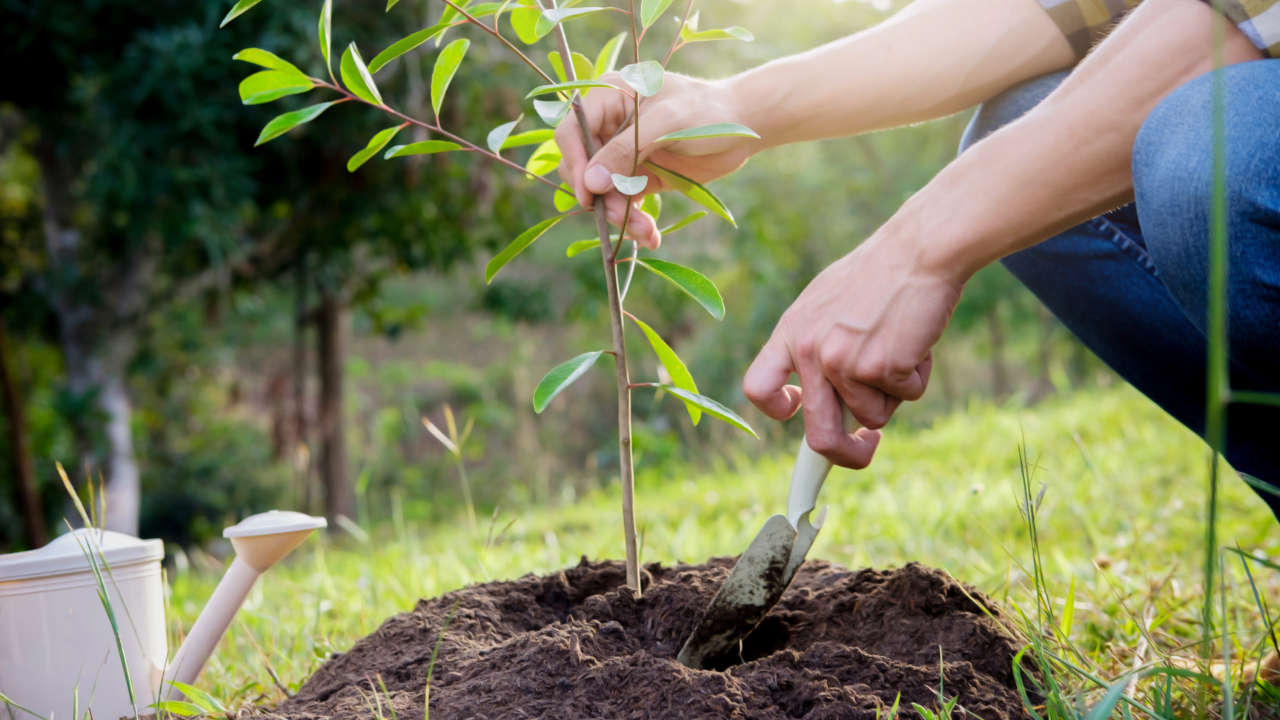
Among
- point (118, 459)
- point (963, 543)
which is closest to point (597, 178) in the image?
point (963, 543)

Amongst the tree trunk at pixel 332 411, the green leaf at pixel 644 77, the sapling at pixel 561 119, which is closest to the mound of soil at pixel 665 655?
the sapling at pixel 561 119

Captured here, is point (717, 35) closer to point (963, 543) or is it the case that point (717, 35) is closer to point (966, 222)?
point (966, 222)

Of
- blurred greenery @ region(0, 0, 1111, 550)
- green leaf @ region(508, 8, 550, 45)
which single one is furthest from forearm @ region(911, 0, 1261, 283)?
blurred greenery @ region(0, 0, 1111, 550)

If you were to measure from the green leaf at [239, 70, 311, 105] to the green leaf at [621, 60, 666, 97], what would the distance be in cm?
39

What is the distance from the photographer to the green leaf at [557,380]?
0.87m

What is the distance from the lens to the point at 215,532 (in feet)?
24.9

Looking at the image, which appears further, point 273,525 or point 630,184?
point 273,525

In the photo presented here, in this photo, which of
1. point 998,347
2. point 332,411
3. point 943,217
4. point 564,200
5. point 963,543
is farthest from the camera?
point 998,347

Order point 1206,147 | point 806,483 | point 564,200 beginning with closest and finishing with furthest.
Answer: point 1206,147, point 806,483, point 564,200

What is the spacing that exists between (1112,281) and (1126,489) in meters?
1.60

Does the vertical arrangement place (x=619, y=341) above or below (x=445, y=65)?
below

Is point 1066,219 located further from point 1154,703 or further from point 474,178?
point 474,178

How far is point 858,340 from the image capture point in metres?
0.83

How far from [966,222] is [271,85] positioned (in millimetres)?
796
